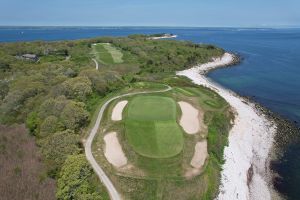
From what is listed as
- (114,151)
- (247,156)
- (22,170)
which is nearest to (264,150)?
(247,156)

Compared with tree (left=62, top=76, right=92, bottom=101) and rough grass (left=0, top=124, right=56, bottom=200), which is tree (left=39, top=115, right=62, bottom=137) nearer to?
rough grass (left=0, top=124, right=56, bottom=200)

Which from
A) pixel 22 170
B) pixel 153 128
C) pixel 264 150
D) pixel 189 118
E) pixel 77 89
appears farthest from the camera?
pixel 77 89

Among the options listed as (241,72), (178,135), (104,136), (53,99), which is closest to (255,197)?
(178,135)

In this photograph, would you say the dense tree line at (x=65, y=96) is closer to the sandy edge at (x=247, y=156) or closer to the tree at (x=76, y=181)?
the tree at (x=76, y=181)

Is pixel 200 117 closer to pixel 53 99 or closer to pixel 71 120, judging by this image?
pixel 71 120

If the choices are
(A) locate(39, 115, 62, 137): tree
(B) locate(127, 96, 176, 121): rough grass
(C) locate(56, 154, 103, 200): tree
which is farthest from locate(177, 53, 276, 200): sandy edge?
(A) locate(39, 115, 62, 137): tree

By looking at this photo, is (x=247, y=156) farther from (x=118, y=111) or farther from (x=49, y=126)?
(x=49, y=126)

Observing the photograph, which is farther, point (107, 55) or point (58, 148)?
point (107, 55)

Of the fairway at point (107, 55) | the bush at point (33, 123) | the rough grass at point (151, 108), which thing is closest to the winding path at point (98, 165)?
the rough grass at point (151, 108)
